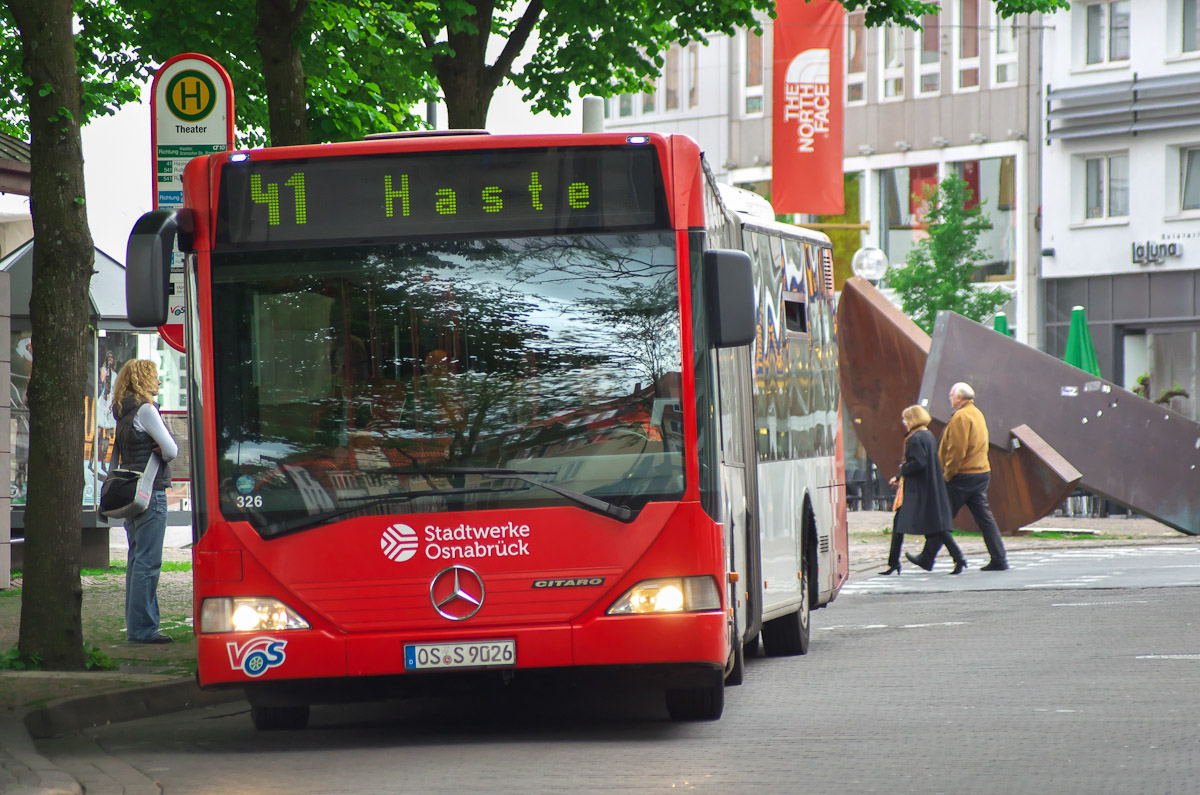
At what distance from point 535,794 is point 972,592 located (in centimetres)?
1052

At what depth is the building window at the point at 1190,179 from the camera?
1622 inches

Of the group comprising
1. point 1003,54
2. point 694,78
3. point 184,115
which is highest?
point 694,78

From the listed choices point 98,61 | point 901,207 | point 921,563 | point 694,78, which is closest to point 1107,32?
point 901,207

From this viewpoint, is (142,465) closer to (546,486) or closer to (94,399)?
(546,486)

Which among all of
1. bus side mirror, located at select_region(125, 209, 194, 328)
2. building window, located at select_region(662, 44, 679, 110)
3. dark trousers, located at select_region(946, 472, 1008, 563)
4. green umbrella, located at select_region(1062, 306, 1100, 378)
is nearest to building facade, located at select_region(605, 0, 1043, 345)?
building window, located at select_region(662, 44, 679, 110)

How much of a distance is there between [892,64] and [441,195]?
4096 cm

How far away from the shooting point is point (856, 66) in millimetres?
48594

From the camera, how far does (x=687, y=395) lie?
8.16 m

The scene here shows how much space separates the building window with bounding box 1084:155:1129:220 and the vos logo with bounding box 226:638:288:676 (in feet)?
120

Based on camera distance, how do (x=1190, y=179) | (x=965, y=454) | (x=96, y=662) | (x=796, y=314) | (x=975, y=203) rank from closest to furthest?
1. (x=96, y=662)
2. (x=796, y=314)
3. (x=965, y=454)
4. (x=1190, y=179)
5. (x=975, y=203)

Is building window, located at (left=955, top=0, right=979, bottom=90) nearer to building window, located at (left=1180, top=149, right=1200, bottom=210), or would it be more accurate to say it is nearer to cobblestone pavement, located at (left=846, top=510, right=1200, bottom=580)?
building window, located at (left=1180, top=149, right=1200, bottom=210)

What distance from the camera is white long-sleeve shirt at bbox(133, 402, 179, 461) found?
1226 centimetres

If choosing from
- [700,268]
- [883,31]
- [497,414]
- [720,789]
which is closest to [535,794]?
[720,789]

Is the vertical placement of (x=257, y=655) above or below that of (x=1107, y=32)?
below
